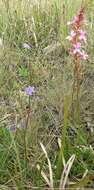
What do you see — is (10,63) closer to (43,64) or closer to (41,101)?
(43,64)

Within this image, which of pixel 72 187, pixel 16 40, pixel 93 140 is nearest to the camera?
pixel 72 187

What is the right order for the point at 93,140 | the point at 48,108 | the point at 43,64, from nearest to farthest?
the point at 93,140 → the point at 48,108 → the point at 43,64

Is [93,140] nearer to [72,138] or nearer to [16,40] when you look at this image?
[72,138]

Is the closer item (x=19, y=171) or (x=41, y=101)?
(x=19, y=171)

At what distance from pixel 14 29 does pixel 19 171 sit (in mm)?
1432

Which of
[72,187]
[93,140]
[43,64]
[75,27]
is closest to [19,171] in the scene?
[72,187]

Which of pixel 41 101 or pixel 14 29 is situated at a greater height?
pixel 14 29

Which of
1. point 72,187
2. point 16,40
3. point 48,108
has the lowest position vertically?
point 72,187

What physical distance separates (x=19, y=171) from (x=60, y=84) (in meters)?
0.67

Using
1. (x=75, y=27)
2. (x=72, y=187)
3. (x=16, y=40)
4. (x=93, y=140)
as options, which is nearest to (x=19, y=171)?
(x=72, y=187)

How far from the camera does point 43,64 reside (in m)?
2.54

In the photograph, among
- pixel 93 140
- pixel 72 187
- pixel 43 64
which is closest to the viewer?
pixel 72 187

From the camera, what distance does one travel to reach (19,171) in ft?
5.64

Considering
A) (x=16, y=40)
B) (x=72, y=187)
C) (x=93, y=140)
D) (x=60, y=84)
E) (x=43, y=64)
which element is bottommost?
(x=72, y=187)
